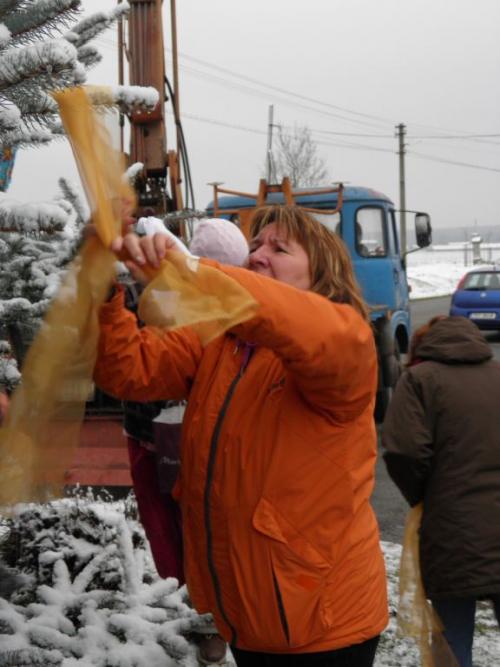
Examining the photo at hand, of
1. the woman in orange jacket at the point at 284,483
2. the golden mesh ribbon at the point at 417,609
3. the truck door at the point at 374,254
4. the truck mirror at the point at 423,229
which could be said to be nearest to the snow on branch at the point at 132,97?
the woman in orange jacket at the point at 284,483

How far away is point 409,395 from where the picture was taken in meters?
2.72

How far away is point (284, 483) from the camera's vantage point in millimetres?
1714

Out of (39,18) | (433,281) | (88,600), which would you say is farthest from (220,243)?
(433,281)

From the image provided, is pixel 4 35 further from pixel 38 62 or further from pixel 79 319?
pixel 79 319

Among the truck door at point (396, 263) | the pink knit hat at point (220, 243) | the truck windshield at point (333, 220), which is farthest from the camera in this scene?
the truck door at point (396, 263)

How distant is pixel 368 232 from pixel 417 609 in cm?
616

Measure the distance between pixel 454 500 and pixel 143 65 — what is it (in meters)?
4.06

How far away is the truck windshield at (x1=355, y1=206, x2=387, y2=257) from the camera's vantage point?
27.5ft

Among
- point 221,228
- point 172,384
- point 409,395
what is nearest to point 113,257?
point 172,384

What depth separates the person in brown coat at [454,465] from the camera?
2596mm

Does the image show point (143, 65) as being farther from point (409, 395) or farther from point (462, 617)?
point (462, 617)

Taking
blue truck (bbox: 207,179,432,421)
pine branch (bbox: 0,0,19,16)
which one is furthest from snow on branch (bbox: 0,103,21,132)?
blue truck (bbox: 207,179,432,421)

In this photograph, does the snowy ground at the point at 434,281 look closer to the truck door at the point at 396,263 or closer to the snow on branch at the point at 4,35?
the truck door at the point at 396,263

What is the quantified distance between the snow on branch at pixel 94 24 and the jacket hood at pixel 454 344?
160 centimetres
